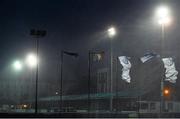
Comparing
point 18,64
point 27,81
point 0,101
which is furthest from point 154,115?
point 27,81

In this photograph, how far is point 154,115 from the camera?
45.4 metres

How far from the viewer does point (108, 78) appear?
123125mm

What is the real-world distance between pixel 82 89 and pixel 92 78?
820 cm

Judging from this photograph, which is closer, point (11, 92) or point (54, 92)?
point (11, 92)

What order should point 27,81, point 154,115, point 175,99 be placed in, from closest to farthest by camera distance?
point 154,115 < point 175,99 < point 27,81

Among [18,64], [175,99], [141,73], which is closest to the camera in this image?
[175,99]

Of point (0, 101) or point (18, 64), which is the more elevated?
point (18, 64)

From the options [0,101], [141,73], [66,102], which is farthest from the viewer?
[0,101]

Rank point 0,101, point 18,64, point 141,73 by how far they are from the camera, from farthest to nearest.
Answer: point 0,101 → point 141,73 → point 18,64

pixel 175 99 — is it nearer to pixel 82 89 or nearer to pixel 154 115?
pixel 154 115

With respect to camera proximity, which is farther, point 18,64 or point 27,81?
point 27,81

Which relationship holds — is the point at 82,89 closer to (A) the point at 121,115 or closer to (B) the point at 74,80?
(B) the point at 74,80

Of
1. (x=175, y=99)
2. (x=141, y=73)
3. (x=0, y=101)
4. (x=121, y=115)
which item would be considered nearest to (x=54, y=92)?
(x=0, y=101)

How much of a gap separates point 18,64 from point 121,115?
4411cm
